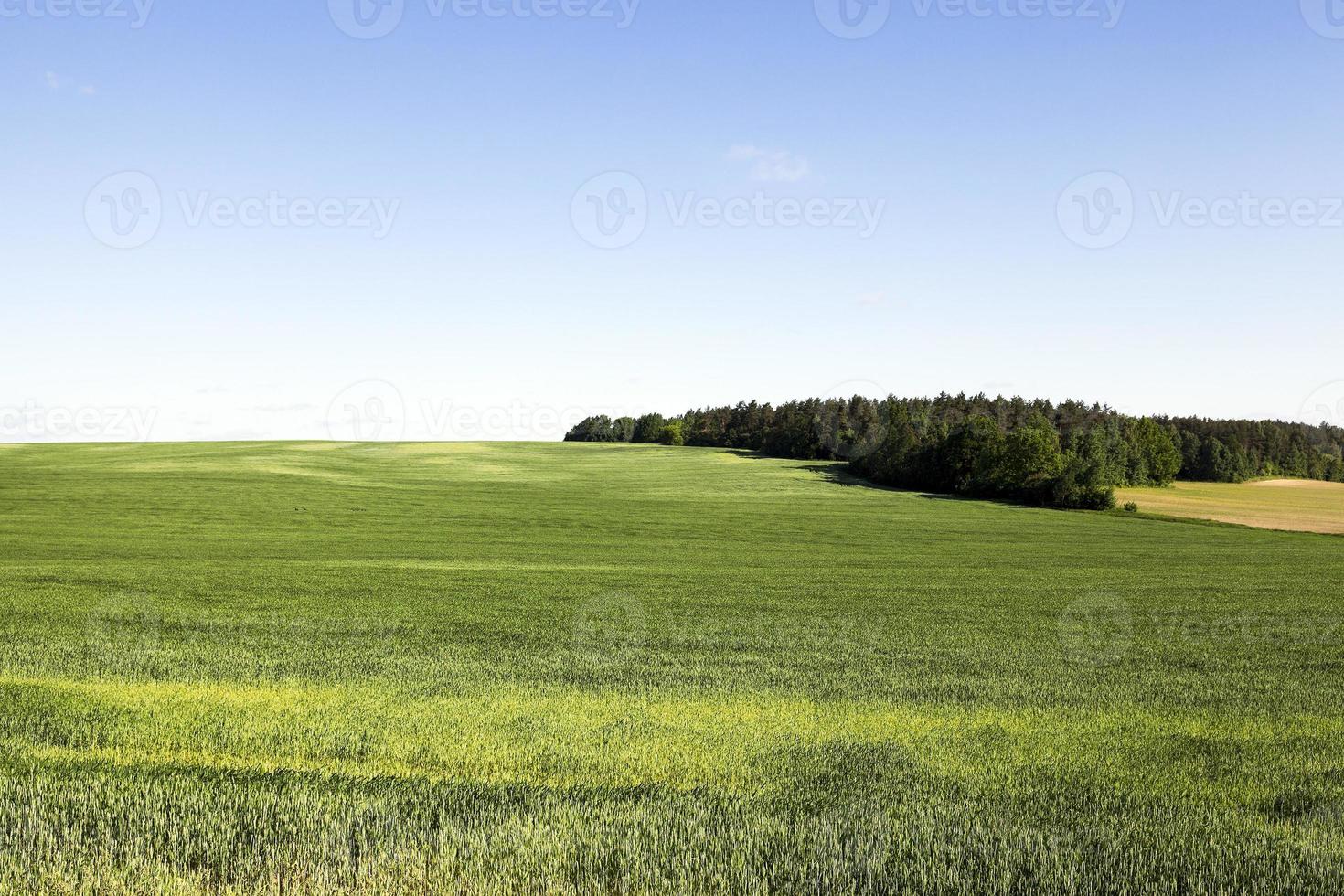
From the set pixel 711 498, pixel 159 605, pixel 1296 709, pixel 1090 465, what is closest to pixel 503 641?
pixel 159 605

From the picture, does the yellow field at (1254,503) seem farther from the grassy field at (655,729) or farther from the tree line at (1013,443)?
the grassy field at (655,729)

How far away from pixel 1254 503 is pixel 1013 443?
25327 millimetres

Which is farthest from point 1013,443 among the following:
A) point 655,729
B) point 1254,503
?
point 655,729

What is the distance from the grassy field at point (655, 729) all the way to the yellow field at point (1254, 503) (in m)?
41.4

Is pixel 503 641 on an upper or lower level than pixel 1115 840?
lower

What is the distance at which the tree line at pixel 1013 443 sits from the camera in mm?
85438

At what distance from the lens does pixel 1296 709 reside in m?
14.5

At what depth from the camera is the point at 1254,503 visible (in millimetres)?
90375

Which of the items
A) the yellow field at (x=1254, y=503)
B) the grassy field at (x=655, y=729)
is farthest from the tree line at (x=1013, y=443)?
the grassy field at (x=655, y=729)

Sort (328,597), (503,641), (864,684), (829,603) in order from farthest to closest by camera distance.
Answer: (829,603)
(328,597)
(503,641)
(864,684)

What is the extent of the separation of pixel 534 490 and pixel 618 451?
45.3 meters

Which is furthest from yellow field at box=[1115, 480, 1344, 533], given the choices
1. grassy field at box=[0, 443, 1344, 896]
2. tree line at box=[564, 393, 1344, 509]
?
grassy field at box=[0, 443, 1344, 896]

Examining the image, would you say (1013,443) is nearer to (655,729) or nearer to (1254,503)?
(1254,503)

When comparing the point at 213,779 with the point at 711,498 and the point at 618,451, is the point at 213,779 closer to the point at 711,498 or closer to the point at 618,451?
the point at 711,498
